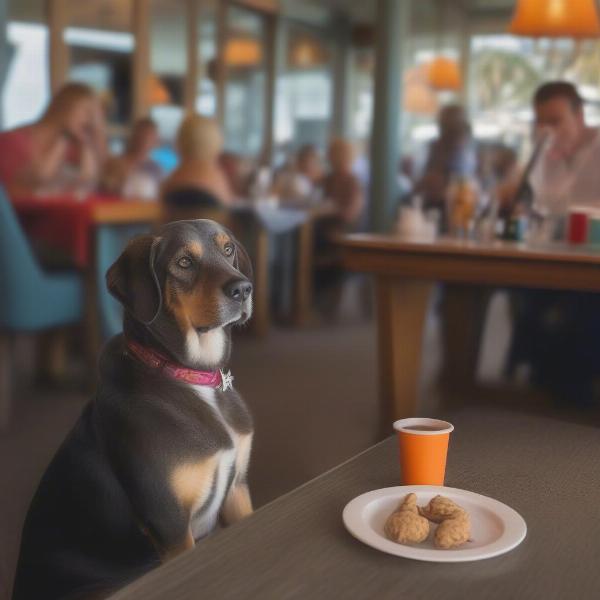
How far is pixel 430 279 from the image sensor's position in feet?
8.64

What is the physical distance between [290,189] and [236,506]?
4.92m

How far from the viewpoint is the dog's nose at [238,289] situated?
3.39 ft

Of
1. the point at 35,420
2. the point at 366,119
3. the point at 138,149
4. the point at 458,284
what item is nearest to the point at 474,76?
the point at 366,119

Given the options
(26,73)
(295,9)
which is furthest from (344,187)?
(295,9)

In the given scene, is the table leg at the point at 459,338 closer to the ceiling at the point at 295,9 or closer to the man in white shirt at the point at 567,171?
the man in white shirt at the point at 567,171

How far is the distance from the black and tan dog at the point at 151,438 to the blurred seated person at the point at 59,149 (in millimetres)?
2743

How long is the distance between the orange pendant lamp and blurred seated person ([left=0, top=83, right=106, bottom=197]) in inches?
84.7

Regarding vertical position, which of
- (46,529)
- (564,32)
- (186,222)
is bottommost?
(46,529)

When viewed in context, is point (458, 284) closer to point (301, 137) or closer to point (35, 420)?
point (35, 420)

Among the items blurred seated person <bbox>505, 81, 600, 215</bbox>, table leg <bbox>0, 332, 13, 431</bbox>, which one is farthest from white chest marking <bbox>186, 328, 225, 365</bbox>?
table leg <bbox>0, 332, 13, 431</bbox>

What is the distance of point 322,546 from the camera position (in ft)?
2.83

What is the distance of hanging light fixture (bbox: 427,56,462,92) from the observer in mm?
7621

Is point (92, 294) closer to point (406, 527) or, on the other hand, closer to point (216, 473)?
point (216, 473)

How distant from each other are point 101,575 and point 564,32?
10.4 ft
